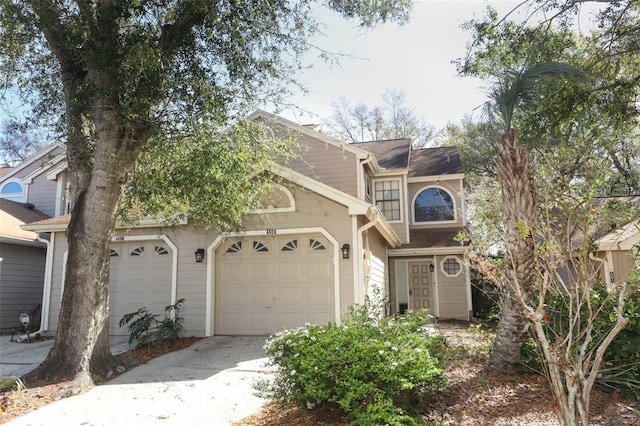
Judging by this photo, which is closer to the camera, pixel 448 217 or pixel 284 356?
pixel 284 356

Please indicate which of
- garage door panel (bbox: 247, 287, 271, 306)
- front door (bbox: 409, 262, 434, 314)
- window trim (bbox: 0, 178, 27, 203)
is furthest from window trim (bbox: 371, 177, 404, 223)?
window trim (bbox: 0, 178, 27, 203)

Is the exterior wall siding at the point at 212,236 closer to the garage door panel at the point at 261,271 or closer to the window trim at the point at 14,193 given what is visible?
the garage door panel at the point at 261,271

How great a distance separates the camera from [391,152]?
16.6 metres

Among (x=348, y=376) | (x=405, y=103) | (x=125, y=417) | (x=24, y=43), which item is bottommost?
(x=125, y=417)

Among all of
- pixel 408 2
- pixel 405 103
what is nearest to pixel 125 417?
pixel 408 2

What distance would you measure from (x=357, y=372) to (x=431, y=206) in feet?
40.4

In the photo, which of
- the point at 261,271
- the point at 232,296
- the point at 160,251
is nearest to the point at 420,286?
the point at 261,271

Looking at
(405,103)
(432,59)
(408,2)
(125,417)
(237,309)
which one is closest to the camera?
(125,417)

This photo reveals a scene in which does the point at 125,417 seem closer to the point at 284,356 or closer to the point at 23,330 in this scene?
the point at 284,356

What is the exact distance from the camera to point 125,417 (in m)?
5.45

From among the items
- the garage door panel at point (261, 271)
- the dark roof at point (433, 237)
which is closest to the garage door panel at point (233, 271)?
the garage door panel at point (261, 271)

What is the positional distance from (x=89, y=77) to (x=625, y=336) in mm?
8478

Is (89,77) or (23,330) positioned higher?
(89,77)

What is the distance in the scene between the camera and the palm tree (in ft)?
17.0
